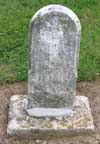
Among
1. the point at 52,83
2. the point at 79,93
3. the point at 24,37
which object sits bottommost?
the point at 79,93

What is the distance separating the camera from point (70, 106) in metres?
5.43

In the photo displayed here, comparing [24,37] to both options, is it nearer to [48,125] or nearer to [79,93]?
[79,93]

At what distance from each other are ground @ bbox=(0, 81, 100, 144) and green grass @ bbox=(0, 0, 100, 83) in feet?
0.56

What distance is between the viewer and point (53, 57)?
510 cm

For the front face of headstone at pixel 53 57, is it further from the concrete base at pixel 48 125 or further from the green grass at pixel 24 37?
the green grass at pixel 24 37

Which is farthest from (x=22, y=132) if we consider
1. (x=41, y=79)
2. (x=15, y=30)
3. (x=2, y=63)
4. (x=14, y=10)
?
(x=14, y=10)

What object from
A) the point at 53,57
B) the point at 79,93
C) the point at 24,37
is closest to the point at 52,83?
the point at 53,57

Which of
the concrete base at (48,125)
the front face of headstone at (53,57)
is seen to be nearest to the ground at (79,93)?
the concrete base at (48,125)

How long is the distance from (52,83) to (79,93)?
3.09 ft

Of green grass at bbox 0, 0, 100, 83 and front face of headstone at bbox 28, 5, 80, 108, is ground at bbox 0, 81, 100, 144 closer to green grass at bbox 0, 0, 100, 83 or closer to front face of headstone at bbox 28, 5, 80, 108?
green grass at bbox 0, 0, 100, 83

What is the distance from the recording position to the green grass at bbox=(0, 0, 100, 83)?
21.5 ft

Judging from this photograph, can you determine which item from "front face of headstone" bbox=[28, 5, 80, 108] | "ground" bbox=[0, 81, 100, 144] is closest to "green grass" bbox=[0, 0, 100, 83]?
"ground" bbox=[0, 81, 100, 144]

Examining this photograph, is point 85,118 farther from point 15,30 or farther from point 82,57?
point 15,30

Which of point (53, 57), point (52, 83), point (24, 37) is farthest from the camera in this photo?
point (24, 37)
